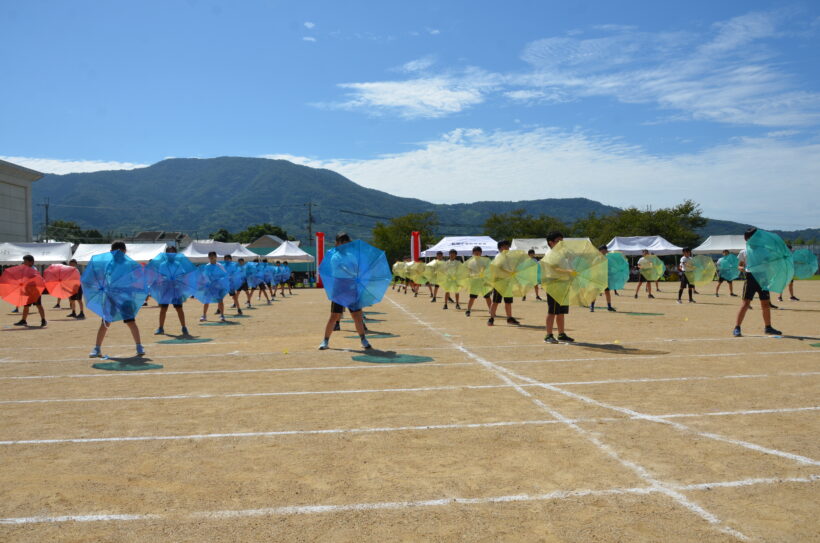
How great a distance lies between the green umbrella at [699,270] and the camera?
24328mm

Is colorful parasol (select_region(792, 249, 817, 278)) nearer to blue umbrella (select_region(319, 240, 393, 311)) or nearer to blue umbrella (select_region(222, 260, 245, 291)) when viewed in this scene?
blue umbrella (select_region(319, 240, 393, 311))

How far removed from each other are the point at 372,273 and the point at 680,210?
8467cm

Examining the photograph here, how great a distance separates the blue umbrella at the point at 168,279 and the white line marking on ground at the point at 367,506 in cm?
1210

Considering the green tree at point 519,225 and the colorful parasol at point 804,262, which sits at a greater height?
the green tree at point 519,225

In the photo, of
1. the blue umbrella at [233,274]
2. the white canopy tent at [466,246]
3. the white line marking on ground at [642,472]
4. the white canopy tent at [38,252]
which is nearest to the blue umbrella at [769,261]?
the white line marking on ground at [642,472]

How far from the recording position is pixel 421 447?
17.6ft

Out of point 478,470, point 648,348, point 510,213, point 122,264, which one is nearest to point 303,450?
point 478,470

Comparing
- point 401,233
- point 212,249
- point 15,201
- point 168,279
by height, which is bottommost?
point 168,279

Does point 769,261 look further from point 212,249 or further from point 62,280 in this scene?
point 212,249

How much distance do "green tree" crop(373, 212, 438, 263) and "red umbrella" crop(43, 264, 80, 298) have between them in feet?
298

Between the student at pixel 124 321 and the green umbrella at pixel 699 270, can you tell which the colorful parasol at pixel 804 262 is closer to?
the green umbrella at pixel 699 270

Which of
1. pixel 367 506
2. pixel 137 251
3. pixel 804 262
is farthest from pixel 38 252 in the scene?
pixel 367 506

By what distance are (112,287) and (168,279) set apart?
4.76 meters

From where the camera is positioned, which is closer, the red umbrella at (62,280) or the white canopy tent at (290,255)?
the red umbrella at (62,280)
